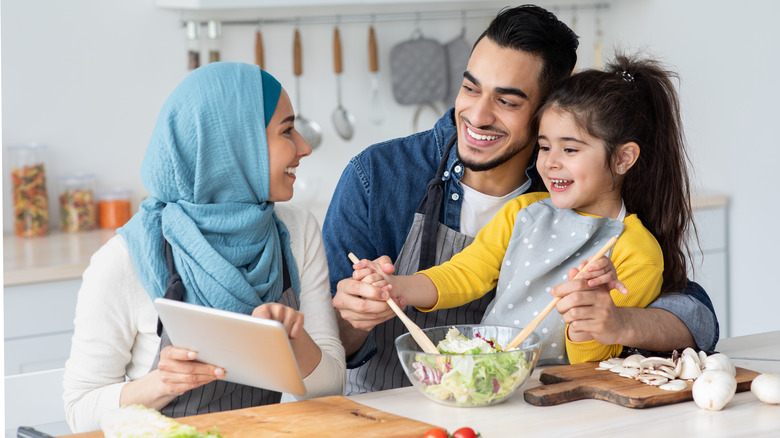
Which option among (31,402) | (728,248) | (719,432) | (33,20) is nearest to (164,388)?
(31,402)

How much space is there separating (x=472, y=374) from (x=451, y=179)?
72cm

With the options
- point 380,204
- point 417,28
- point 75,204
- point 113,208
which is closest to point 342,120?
point 417,28

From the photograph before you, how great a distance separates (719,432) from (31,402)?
1105mm

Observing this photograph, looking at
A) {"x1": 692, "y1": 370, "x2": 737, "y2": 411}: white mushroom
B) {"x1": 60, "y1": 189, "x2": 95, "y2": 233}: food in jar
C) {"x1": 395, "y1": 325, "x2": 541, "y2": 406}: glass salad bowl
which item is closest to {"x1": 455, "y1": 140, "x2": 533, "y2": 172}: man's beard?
{"x1": 395, "y1": 325, "x2": 541, "y2": 406}: glass salad bowl

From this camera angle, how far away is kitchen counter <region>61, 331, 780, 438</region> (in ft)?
3.83

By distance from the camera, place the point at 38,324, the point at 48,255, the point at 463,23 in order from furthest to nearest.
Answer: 1. the point at 463,23
2. the point at 48,255
3. the point at 38,324

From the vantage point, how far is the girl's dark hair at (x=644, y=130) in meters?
1.64

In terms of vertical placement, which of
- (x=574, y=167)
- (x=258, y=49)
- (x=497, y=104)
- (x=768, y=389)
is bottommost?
(x=768, y=389)

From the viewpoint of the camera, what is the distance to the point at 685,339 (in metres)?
1.53

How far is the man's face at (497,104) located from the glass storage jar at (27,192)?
66.3 inches

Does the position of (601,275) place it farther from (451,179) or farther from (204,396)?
(204,396)

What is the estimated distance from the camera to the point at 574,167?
164 centimetres

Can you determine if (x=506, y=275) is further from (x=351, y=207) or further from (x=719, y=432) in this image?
(x=719, y=432)

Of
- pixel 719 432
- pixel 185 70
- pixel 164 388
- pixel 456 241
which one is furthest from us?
pixel 185 70
